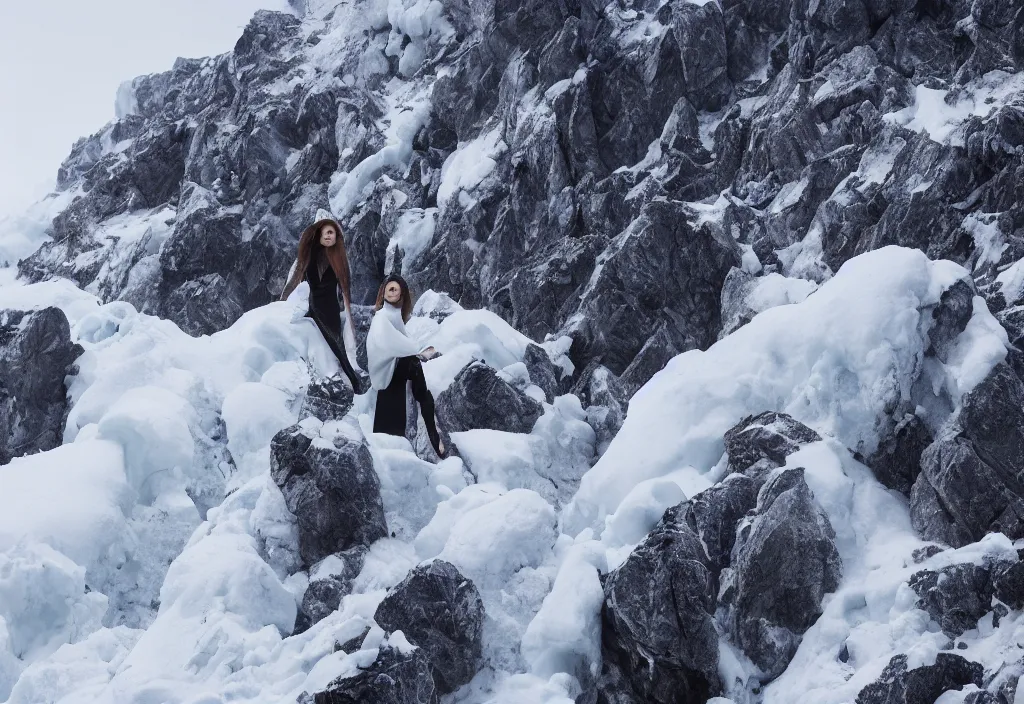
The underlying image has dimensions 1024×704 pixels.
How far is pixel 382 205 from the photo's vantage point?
70.1 feet

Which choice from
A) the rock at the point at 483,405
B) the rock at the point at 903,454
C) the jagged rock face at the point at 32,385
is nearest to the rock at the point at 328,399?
the rock at the point at 483,405

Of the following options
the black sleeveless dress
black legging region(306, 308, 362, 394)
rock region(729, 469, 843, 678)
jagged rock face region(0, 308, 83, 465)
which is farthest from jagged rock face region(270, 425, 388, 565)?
jagged rock face region(0, 308, 83, 465)

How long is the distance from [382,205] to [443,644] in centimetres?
1550

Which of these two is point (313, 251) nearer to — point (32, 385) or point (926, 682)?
point (926, 682)

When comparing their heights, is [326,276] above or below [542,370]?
above

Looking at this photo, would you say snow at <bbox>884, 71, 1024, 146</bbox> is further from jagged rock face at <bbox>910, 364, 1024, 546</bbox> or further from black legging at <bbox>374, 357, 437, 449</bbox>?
black legging at <bbox>374, 357, 437, 449</bbox>

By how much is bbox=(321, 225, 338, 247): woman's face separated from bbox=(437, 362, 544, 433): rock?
3.38 meters

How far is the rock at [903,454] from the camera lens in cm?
887

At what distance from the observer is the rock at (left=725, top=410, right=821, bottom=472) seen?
29.1ft

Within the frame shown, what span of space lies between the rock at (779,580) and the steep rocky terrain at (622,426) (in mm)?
28

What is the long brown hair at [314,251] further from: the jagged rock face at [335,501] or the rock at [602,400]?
the rock at [602,400]

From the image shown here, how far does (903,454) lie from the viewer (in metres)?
8.93

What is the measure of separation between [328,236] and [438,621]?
3.30 meters

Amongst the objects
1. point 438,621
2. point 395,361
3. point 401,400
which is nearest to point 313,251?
point 395,361
